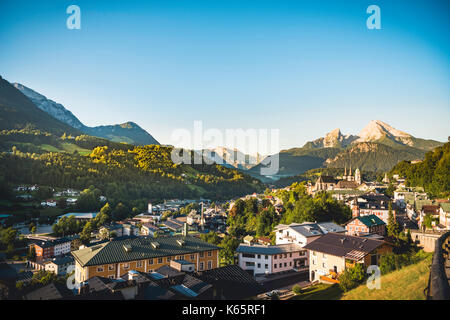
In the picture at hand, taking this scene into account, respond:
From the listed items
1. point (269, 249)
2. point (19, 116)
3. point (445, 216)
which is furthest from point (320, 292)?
point (19, 116)

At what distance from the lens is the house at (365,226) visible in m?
32.9

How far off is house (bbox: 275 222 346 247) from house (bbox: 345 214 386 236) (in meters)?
1.43

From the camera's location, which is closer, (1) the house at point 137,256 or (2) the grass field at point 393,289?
(2) the grass field at point 393,289

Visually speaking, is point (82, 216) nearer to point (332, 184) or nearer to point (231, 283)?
point (231, 283)

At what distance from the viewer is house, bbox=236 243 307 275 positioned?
27156 mm

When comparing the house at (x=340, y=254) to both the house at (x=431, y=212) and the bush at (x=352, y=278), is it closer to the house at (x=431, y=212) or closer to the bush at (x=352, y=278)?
the bush at (x=352, y=278)

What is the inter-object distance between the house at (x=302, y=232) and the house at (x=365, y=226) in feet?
4.69

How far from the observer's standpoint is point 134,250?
909 inches

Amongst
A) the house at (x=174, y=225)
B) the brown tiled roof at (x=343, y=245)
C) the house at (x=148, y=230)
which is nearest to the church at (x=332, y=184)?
the house at (x=174, y=225)

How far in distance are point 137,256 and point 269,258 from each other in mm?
11699

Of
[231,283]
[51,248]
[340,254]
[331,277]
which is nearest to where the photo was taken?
[231,283]

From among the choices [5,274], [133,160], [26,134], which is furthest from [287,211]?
[26,134]

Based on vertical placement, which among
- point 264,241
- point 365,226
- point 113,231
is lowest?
point 113,231

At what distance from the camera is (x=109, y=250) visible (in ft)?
73.9
